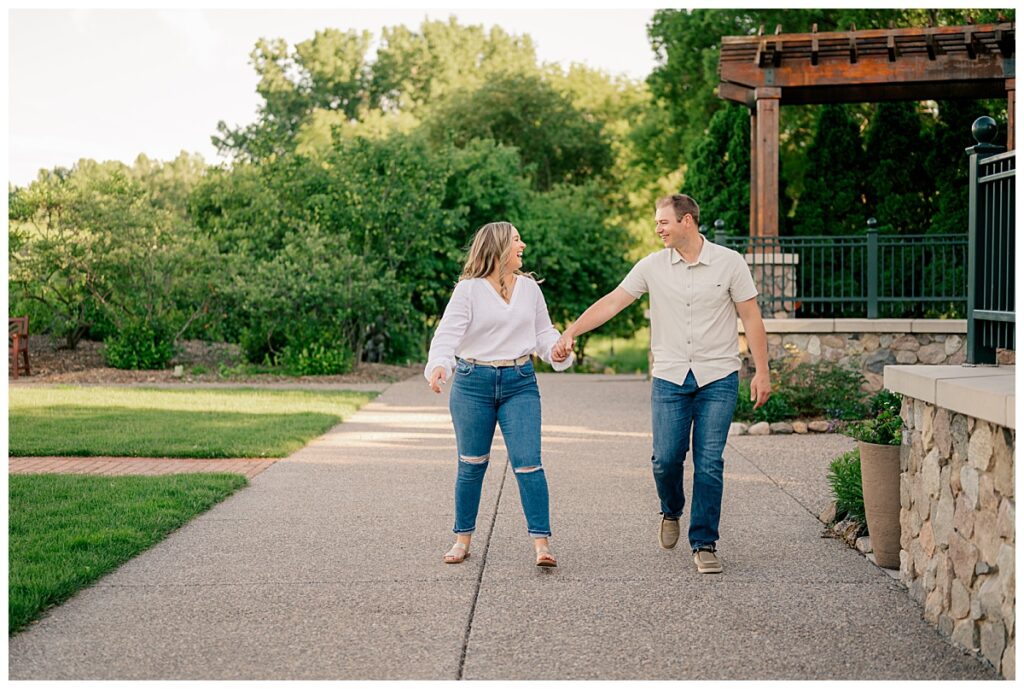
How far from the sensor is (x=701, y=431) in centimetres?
585

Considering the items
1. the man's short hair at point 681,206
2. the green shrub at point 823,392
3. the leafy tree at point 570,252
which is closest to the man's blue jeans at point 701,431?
the man's short hair at point 681,206

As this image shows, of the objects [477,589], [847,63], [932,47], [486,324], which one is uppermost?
[932,47]

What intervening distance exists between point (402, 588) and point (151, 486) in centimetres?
337

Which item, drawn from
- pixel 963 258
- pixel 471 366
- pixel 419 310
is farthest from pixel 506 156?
pixel 471 366

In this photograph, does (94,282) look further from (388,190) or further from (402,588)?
(402,588)

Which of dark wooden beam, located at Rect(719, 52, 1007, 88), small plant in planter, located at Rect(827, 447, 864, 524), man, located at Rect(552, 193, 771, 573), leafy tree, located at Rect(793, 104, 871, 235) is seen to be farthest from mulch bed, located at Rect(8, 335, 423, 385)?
man, located at Rect(552, 193, 771, 573)

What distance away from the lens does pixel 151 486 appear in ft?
26.7

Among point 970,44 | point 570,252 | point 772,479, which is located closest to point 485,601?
point 772,479

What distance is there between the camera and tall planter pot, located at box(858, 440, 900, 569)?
5.80 metres

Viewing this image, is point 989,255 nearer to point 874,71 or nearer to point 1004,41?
point 874,71

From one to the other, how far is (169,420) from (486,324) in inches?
300

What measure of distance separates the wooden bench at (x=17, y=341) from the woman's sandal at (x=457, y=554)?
1480 cm

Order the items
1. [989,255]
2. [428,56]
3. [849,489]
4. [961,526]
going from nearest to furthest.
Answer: [961,526] < [989,255] < [849,489] < [428,56]

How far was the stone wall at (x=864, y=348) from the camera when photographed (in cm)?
1352
